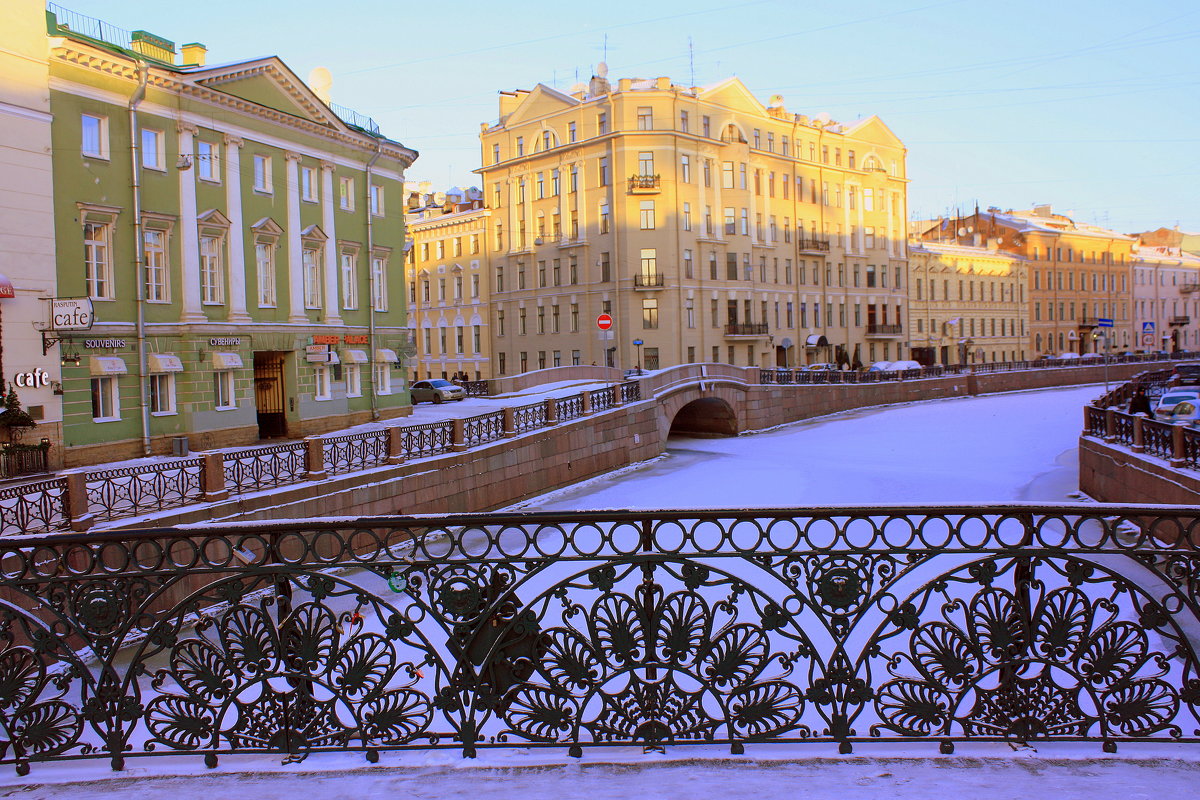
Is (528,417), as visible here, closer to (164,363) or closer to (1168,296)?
(164,363)

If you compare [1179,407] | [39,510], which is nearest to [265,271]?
[39,510]

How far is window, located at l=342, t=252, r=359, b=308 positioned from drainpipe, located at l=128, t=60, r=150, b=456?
765 cm

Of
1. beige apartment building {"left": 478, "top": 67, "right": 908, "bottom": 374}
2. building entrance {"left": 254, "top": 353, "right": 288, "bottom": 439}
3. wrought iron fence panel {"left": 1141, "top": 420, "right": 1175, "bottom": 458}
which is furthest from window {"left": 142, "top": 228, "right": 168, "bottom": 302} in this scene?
beige apartment building {"left": 478, "top": 67, "right": 908, "bottom": 374}

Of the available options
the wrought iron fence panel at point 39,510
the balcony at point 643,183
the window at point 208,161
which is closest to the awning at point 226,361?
the window at point 208,161

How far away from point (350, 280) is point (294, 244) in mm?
2983

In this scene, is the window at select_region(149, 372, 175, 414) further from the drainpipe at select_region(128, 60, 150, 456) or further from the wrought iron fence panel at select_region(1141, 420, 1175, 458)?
the wrought iron fence panel at select_region(1141, 420, 1175, 458)

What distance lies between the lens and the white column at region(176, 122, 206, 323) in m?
21.9

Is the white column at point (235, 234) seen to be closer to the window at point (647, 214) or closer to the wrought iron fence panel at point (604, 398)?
the wrought iron fence panel at point (604, 398)

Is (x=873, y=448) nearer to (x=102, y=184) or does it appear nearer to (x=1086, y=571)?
(x=102, y=184)

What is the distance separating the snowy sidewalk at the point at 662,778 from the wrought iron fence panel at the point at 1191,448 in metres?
12.7

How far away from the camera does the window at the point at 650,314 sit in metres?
49.2

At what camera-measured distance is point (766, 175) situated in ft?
178

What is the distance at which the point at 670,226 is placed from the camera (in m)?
49.2

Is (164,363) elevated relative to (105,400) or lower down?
elevated
